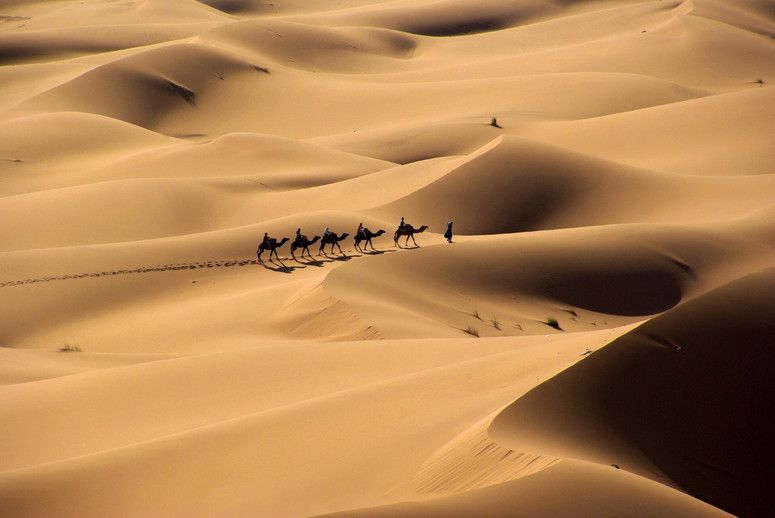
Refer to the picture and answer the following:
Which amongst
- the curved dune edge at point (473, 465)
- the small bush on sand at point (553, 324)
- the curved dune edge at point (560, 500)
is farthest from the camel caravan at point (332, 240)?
the curved dune edge at point (560, 500)

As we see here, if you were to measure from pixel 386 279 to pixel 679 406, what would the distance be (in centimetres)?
1084

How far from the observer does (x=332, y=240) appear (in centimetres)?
2188

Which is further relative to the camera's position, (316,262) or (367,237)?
(316,262)

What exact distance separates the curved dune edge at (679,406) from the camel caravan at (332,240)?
37.6ft

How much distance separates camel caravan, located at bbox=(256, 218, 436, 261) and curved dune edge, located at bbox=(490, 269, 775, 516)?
11.4 m

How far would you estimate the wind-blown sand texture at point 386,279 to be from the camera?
9133 millimetres

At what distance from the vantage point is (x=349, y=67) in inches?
2138

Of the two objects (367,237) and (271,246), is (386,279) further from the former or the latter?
(271,246)

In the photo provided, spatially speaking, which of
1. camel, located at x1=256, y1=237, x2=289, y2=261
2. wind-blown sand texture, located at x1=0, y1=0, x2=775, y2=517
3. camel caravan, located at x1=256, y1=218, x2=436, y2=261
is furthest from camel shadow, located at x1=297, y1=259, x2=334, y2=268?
camel, located at x1=256, y1=237, x2=289, y2=261

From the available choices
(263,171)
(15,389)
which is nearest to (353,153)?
Result: (263,171)

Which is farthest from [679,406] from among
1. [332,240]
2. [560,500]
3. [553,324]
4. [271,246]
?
[271,246]

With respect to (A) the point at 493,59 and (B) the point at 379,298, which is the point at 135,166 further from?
(A) the point at 493,59

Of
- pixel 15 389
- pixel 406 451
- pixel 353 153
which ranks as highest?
pixel 406 451

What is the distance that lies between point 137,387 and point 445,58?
45.6 metres
